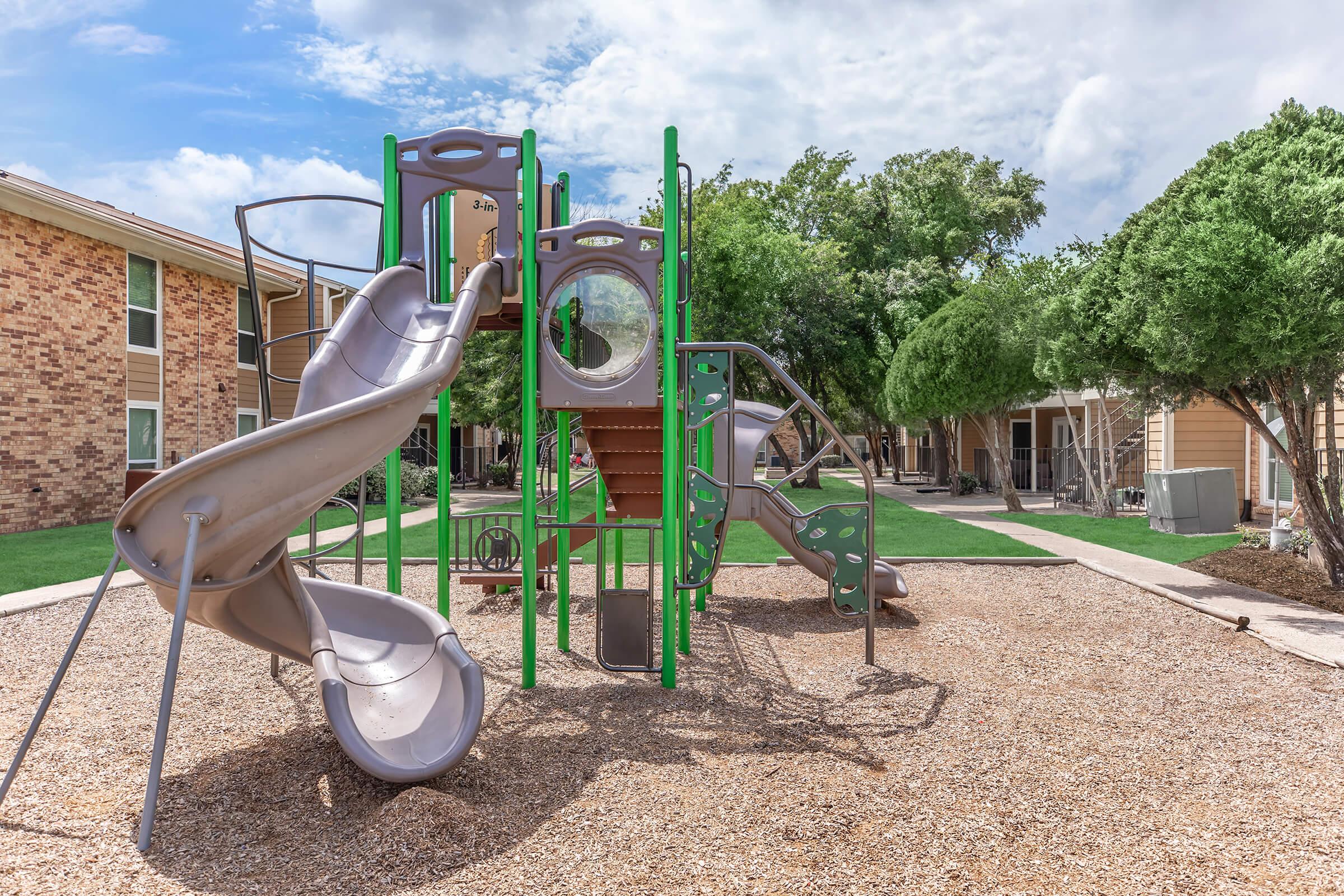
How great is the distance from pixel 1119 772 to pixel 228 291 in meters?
18.9

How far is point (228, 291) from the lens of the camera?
60.0ft

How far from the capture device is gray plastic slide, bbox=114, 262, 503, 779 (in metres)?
3.59

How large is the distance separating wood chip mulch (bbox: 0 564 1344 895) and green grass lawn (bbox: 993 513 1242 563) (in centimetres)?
572

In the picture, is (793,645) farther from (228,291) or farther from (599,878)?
(228,291)

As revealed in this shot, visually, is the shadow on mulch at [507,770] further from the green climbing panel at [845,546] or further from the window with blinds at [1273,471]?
the window with blinds at [1273,471]

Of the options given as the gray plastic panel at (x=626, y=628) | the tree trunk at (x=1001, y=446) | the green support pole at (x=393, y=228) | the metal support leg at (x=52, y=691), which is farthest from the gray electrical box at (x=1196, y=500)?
the metal support leg at (x=52, y=691)

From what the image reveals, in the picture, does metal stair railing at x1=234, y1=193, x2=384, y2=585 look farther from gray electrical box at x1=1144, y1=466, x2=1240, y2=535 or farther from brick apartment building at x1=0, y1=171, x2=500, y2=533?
gray electrical box at x1=1144, y1=466, x2=1240, y2=535

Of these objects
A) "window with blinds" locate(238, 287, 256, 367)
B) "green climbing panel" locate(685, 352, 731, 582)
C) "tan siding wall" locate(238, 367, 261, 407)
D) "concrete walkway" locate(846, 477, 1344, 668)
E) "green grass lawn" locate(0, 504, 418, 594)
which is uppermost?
"window with blinds" locate(238, 287, 256, 367)

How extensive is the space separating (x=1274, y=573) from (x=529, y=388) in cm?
893

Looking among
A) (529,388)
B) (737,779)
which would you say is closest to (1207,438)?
(529,388)

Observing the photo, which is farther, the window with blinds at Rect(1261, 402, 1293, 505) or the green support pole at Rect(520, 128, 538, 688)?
the window with blinds at Rect(1261, 402, 1293, 505)

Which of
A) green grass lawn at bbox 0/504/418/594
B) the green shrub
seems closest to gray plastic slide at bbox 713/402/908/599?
green grass lawn at bbox 0/504/418/594

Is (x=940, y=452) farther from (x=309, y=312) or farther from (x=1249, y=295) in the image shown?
(x=309, y=312)

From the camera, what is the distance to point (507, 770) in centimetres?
410
